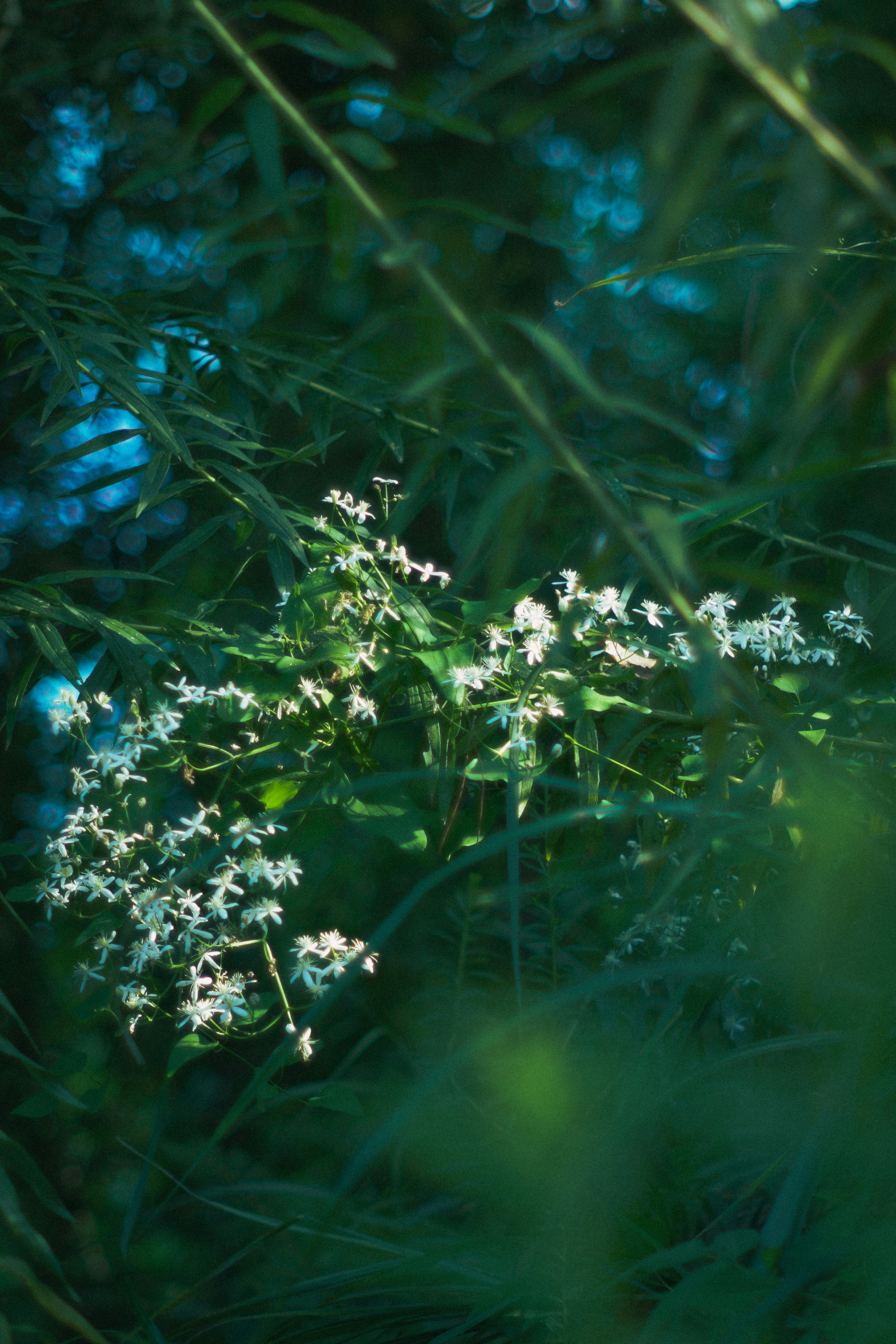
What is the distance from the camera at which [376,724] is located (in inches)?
23.7

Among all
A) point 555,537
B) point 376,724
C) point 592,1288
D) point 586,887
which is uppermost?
point 555,537

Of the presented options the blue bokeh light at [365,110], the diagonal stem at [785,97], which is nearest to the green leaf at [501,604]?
the diagonal stem at [785,97]

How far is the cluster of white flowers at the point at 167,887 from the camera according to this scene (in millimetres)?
577

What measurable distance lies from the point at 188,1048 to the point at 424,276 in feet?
1.61

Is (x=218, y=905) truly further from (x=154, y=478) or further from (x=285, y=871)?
(x=154, y=478)

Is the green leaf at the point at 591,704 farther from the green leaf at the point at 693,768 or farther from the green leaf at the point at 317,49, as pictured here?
the green leaf at the point at 317,49

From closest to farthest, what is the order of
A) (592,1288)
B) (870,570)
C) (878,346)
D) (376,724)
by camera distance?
(878,346) → (592,1288) → (376,724) → (870,570)

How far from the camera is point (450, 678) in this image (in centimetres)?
57

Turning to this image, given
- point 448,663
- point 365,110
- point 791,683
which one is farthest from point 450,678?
point 365,110

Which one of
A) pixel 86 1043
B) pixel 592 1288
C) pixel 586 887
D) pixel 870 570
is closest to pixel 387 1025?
pixel 586 887

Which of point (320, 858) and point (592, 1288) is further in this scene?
point (320, 858)

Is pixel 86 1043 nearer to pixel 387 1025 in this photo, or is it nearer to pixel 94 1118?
pixel 94 1118

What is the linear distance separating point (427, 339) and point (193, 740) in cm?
41

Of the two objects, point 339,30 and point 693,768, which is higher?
point 339,30
